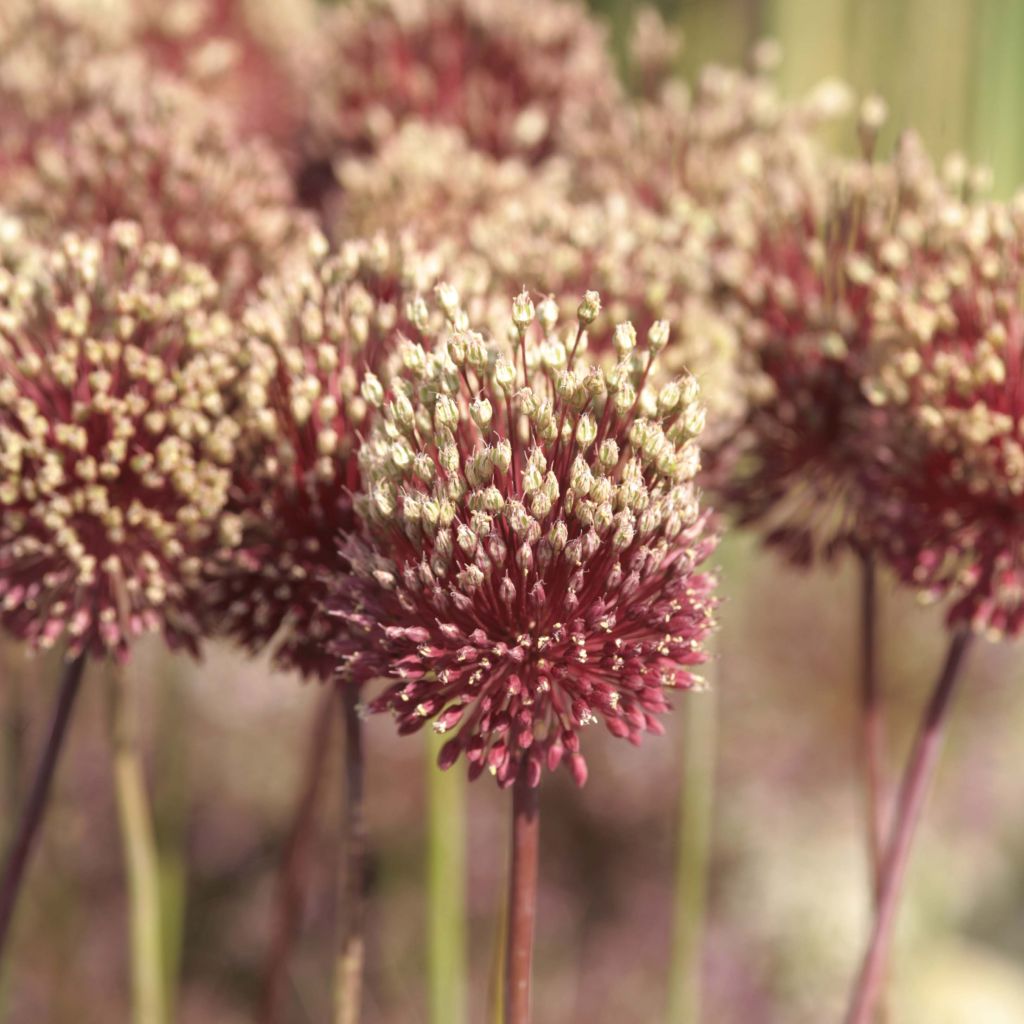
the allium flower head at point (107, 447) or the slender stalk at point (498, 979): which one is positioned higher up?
the allium flower head at point (107, 447)

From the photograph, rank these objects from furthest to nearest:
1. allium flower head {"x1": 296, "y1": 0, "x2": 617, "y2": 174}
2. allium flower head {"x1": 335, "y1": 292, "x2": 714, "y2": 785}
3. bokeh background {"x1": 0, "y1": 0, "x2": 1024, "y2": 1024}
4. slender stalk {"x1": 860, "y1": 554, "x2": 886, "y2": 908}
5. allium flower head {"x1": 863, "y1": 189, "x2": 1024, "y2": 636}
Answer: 1. bokeh background {"x1": 0, "y1": 0, "x2": 1024, "y2": 1024}
2. allium flower head {"x1": 296, "y1": 0, "x2": 617, "y2": 174}
3. slender stalk {"x1": 860, "y1": 554, "x2": 886, "y2": 908}
4. allium flower head {"x1": 863, "y1": 189, "x2": 1024, "y2": 636}
5. allium flower head {"x1": 335, "y1": 292, "x2": 714, "y2": 785}

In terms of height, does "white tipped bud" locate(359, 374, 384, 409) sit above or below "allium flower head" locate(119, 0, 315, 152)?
below

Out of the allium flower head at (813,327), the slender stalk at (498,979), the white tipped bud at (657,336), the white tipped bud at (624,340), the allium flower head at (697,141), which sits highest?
the allium flower head at (697,141)

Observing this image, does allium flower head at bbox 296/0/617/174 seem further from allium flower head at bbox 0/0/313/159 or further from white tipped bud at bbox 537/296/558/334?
white tipped bud at bbox 537/296/558/334

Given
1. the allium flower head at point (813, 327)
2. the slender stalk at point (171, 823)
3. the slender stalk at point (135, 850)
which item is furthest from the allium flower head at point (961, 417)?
the slender stalk at point (171, 823)

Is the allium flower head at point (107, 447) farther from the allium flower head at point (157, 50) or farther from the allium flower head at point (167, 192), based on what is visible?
the allium flower head at point (157, 50)

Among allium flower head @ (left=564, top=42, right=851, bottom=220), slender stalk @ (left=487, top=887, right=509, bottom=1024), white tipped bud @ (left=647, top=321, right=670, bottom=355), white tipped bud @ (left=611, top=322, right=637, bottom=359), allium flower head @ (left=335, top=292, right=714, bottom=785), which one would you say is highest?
allium flower head @ (left=564, top=42, right=851, bottom=220)

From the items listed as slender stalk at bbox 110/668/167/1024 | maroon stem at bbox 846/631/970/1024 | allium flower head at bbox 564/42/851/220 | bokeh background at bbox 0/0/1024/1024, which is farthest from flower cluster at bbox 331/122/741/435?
bokeh background at bbox 0/0/1024/1024

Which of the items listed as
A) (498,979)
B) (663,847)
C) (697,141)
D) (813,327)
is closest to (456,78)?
(697,141)
